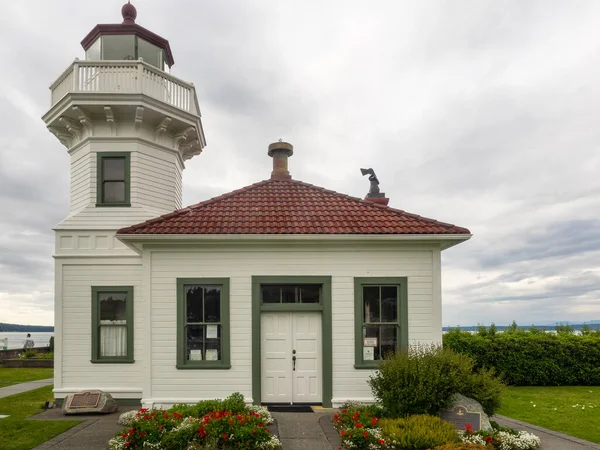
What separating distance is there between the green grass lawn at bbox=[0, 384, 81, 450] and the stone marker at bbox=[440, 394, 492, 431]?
7.01m

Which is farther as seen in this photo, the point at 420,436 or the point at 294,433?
the point at 294,433

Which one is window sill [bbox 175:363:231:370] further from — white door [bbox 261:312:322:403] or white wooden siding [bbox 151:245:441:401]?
white door [bbox 261:312:322:403]

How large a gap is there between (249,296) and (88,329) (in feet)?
14.2

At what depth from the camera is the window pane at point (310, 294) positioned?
1033 cm

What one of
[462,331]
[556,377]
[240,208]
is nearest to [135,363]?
[240,208]

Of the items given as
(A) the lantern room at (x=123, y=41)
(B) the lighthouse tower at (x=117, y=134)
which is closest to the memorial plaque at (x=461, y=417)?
(B) the lighthouse tower at (x=117, y=134)

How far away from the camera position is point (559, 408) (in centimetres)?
1109

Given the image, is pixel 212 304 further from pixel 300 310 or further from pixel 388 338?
pixel 388 338

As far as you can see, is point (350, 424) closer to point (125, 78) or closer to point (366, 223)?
point (366, 223)

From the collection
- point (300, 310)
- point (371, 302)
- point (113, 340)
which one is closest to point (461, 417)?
point (371, 302)

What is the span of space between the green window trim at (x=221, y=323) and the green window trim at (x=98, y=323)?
1.96 meters

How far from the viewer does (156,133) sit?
1228 cm

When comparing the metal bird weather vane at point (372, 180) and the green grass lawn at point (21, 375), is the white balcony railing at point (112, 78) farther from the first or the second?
the green grass lawn at point (21, 375)

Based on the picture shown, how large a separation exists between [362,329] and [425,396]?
2.38 meters
